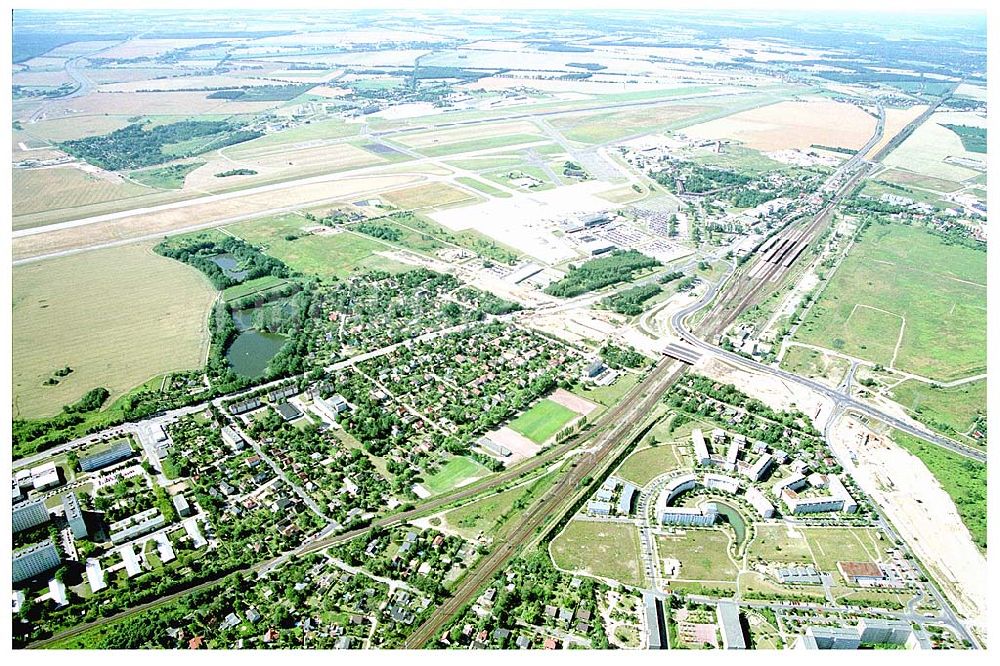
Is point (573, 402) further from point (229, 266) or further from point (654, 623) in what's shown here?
point (229, 266)

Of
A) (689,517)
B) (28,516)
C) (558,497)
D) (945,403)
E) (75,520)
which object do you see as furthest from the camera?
(945,403)

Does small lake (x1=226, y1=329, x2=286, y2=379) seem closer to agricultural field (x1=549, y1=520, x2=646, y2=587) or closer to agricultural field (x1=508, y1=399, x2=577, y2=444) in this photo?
agricultural field (x1=508, y1=399, x2=577, y2=444)

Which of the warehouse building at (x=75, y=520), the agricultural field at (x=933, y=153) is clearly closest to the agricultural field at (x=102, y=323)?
the warehouse building at (x=75, y=520)

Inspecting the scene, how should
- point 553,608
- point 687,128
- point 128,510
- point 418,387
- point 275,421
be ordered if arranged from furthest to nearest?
point 687,128, point 418,387, point 275,421, point 128,510, point 553,608

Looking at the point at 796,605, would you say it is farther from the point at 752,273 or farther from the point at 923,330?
the point at 752,273

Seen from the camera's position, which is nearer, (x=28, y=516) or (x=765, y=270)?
(x=28, y=516)

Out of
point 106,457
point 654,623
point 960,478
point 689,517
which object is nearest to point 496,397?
point 689,517

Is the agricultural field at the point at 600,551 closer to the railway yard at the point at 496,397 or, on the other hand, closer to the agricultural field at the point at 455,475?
the railway yard at the point at 496,397

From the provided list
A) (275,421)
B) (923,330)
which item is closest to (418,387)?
(275,421)
